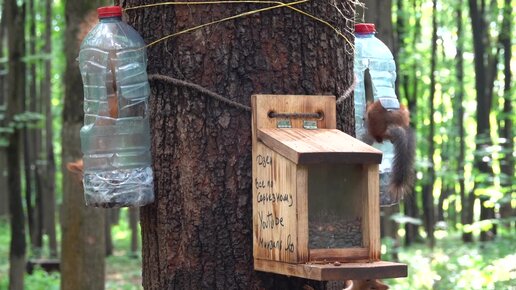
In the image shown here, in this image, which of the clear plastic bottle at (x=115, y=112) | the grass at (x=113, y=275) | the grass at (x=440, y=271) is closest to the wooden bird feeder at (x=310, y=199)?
the clear plastic bottle at (x=115, y=112)

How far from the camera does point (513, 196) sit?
12.4 metres

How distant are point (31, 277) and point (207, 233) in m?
13.1

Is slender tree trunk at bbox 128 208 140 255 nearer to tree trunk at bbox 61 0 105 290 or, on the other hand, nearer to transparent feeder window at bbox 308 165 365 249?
tree trunk at bbox 61 0 105 290

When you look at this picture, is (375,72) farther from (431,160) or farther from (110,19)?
(431,160)

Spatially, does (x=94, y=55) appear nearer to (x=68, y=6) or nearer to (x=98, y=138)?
(x=98, y=138)

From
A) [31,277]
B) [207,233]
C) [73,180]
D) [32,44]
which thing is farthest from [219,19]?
[32,44]

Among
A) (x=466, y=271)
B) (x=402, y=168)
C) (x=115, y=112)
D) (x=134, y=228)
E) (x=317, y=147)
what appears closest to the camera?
(x=317, y=147)

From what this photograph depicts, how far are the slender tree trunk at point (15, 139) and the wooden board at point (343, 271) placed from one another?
8878 millimetres

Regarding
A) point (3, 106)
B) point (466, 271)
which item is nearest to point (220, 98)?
point (466, 271)

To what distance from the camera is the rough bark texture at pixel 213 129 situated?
9.87 feet

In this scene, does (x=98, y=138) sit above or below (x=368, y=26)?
below

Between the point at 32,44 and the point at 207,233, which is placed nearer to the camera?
the point at 207,233

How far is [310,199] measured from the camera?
2881 mm

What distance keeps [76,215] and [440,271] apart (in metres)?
7.81
